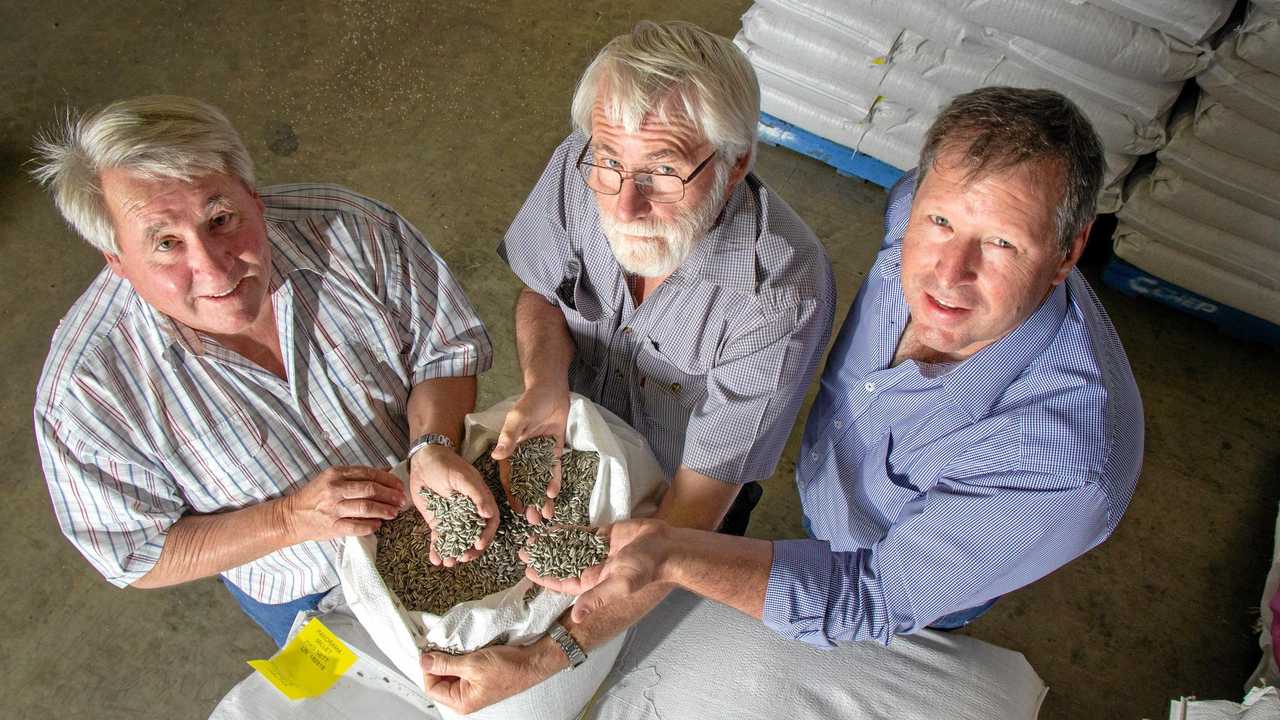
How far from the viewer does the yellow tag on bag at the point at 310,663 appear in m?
1.95

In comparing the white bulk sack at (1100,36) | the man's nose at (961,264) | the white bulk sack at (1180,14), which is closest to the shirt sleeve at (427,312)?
A: the man's nose at (961,264)

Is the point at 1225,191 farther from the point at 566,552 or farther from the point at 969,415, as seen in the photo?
the point at 566,552

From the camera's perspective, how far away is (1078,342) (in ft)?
5.36

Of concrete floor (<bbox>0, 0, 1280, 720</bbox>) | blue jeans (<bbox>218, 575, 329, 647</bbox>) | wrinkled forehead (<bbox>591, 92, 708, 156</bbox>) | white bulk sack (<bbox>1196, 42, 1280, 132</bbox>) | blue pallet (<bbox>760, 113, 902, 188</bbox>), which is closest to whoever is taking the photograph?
wrinkled forehead (<bbox>591, 92, 708, 156</bbox>)

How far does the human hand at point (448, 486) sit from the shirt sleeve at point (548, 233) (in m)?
0.50

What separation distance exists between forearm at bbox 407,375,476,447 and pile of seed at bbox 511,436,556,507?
0.56 feet

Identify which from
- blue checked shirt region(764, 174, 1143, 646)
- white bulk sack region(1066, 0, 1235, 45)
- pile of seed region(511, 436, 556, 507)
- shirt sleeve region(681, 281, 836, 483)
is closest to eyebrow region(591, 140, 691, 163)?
shirt sleeve region(681, 281, 836, 483)

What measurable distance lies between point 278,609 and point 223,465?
532 millimetres

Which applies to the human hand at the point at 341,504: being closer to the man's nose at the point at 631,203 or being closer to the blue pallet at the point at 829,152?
the man's nose at the point at 631,203

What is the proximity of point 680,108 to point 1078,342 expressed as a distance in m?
0.87

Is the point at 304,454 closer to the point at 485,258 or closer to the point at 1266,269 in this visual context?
the point at 485,258

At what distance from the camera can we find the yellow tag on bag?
76.9 inches

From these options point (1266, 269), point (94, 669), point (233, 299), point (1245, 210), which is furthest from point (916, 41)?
point (94, 669)

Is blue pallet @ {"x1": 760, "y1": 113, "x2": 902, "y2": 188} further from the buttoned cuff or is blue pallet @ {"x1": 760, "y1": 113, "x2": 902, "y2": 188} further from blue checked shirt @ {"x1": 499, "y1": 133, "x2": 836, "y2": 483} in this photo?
the buttoned cuff
